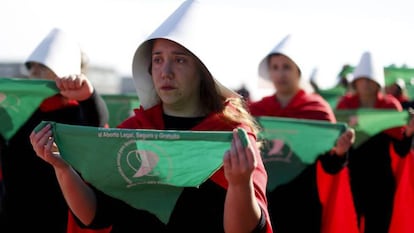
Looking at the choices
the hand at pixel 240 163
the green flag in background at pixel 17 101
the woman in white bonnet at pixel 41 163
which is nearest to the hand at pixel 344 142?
the woman in white bonnet at pixel 41 163

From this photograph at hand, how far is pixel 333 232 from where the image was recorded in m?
5.38

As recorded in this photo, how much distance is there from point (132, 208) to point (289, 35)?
3515 mm

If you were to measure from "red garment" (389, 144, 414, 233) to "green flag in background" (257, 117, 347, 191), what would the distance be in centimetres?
125

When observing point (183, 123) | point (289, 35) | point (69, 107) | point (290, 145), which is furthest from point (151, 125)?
point (289, 35)

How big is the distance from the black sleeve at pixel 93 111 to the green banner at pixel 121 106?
383cm

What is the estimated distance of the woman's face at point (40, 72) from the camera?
523 cm

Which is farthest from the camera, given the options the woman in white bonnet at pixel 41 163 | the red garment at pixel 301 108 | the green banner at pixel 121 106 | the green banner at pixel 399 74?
the green banner at pixel 399 74

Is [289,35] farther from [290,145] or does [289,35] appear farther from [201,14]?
[201,14]

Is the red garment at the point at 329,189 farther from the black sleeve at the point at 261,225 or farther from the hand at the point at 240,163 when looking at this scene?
the hand at the point at 240,163

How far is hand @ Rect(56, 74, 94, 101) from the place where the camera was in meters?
4.39

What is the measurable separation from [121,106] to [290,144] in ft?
12.3

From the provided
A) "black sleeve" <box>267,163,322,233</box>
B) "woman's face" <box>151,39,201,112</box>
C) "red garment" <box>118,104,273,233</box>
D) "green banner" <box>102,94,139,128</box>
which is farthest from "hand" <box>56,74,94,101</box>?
"green banner" <box>102,94,139,128</box>

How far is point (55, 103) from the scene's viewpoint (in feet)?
16.5

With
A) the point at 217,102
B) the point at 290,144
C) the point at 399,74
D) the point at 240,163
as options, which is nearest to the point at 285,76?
the point at 290,144
